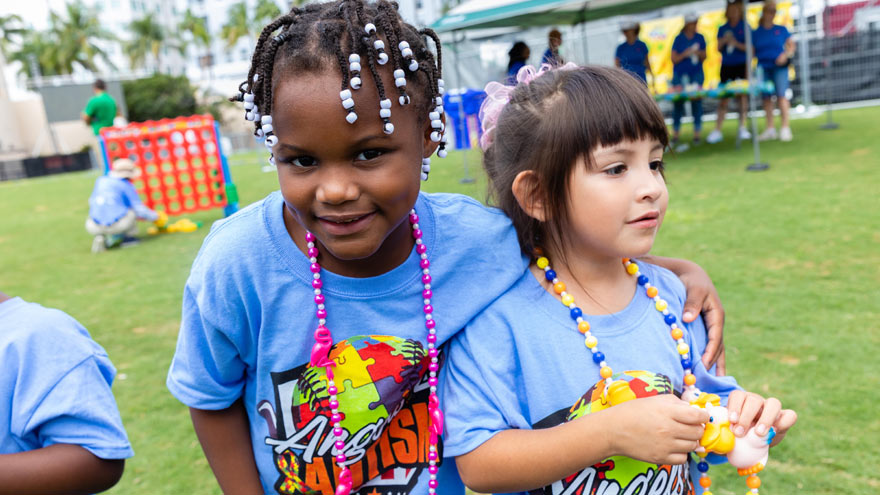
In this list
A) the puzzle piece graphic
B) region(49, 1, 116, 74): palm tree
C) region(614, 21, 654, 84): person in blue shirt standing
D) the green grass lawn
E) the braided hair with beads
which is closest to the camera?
the braided hair with beads

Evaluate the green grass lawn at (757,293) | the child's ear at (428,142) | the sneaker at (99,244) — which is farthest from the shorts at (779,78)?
the child's ear at (428,142)

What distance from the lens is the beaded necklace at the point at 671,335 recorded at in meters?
1.36

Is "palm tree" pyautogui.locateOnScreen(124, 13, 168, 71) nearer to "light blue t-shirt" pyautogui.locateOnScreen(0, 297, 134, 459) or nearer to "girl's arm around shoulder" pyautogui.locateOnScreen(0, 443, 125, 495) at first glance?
"light blue t-shirt" pyautogui.locateOnScreen(0, 297, 134, 459)

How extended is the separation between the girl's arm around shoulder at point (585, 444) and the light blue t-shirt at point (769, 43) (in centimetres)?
937

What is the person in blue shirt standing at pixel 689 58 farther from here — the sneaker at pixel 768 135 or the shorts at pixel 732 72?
the sneaker at pixel 768 135

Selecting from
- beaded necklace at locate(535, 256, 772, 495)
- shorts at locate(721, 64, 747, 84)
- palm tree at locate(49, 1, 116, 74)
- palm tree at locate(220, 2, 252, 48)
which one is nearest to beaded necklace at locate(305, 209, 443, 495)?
beaded necklace at locate(535, 256, 772, 495)

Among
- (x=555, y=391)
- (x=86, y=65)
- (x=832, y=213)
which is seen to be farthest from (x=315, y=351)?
(x=86, y=65)

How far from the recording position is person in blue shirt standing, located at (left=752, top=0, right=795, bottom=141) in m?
9.16

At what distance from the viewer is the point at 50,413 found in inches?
52.9

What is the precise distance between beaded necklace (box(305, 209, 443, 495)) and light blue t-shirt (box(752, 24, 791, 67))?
9.32m

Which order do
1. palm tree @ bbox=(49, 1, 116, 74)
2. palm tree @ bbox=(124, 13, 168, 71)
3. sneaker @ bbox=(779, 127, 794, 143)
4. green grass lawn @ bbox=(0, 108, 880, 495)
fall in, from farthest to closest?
palm tree @ bbox=(124, 13, 168, 71) < palm tree @ bbox=(49, 1, 116, 74) < sneaker @ bbox=(779, 127, 794, 143) < green grass lawn @ bbox=(0, 108, 880, 495)

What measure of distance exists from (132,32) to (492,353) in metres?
57.7

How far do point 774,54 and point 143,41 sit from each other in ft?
169

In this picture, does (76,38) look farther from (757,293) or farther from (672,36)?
(757,293)
